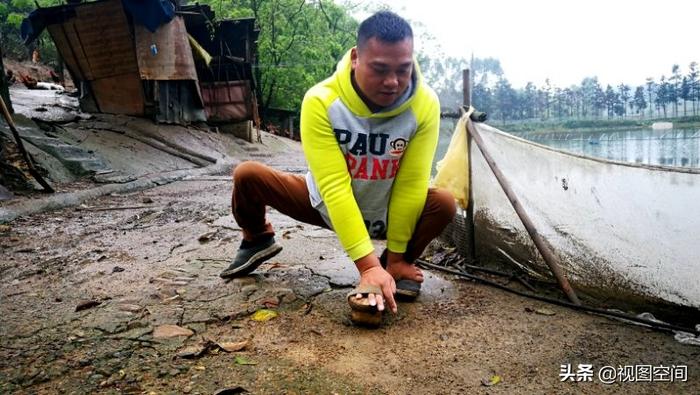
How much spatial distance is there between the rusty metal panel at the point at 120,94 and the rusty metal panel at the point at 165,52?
0.38 m

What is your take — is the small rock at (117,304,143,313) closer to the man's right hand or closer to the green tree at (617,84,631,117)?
the man's right hand

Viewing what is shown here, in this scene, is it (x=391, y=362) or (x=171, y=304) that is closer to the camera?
(x=391, y=362)

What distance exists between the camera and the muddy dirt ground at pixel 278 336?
5.00 ft

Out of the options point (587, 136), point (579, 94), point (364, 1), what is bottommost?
point (587, 136)

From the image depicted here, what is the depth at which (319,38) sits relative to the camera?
22438 mm

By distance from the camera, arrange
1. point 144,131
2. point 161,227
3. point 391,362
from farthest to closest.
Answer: point 144,131
point 161,227
point 391,362

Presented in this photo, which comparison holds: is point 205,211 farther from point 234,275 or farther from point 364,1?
point 364,1

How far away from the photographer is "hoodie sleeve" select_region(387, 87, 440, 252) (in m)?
2.05

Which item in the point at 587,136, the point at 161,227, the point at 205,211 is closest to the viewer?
the point at 161,227

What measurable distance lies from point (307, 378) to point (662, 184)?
66.0 inches

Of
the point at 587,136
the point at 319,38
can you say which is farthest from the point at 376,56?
the point at 587,136

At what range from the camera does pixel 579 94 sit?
4544 centimetres

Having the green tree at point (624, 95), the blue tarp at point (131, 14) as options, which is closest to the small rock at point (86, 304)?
the blue tarp at point (131, 14)

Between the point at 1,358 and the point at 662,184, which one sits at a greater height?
the point at 662,184
